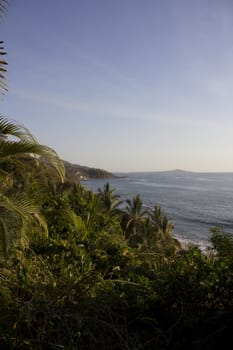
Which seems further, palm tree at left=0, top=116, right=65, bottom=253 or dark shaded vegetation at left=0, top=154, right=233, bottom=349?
palm tree at left=0, top=116, right=65, bottom=253

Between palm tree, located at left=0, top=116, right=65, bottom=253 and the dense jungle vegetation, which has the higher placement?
palm tree, located at left=0, top=116, right=65, bottom=253

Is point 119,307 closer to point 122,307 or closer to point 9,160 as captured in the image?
point 122,307

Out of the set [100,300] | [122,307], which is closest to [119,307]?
[122,307]

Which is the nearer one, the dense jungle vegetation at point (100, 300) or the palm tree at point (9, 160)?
the dense jungle vegetation at point (100, 300)

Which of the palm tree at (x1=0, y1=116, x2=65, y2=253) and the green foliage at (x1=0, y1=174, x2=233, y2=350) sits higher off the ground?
the palm tree at (x1=0, y1=116, x2=65, y2=253)

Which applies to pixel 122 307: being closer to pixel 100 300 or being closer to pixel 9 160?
pixel 100 300

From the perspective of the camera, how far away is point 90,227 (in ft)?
21.7

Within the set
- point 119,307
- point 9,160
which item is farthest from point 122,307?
point 9,160

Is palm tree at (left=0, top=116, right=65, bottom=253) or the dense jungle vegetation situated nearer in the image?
the dense jungle vegetation

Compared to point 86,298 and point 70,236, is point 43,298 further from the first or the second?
point 70,236

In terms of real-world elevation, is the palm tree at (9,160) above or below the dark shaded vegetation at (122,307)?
above

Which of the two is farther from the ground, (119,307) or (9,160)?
(9,160)

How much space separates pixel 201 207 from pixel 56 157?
2406 inches

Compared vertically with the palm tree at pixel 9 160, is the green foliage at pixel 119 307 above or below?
below
